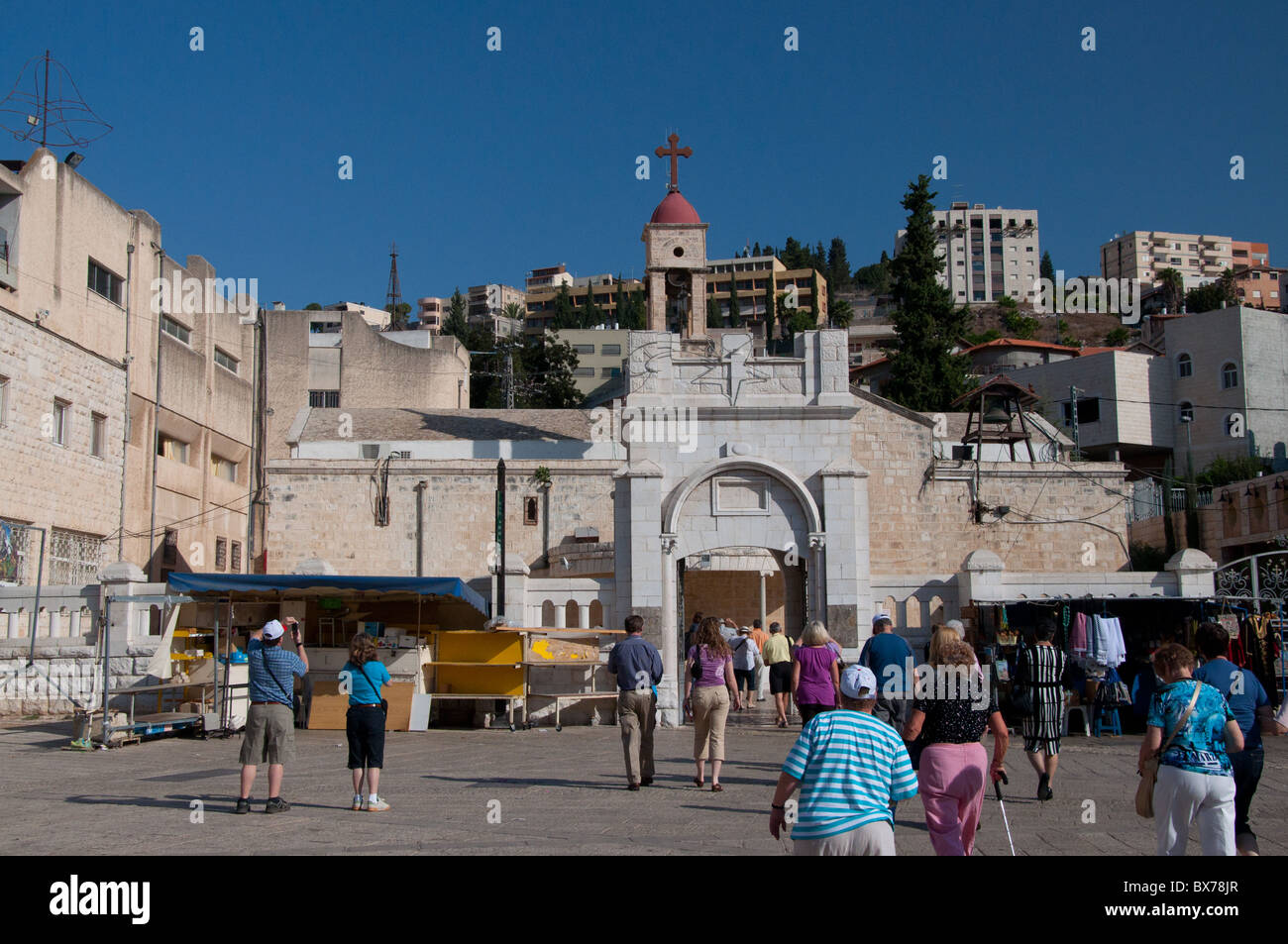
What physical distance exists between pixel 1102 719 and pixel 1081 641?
1393 mm

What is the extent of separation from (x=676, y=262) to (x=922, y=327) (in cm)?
1916

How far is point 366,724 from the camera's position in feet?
34.8

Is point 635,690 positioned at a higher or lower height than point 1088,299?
lower

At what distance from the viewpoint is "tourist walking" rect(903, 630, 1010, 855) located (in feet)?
24.2

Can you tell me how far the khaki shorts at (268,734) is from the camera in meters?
10.8

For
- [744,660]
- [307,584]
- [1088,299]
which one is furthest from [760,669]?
[1088,299]

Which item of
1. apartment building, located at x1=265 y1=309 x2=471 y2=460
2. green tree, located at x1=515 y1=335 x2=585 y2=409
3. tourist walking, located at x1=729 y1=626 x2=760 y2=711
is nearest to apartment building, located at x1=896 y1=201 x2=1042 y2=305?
green tree, located at x1=515 y1=335 x2=585 y2=409

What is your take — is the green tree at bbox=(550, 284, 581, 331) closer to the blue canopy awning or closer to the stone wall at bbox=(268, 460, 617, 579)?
the stone wall at bbox=(268, 460, 617, 579)

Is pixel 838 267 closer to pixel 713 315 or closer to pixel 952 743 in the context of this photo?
pixel 713 315

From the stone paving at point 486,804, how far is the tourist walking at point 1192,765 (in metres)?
1.90

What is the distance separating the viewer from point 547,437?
38.2m
